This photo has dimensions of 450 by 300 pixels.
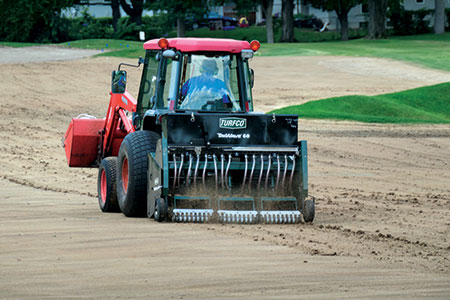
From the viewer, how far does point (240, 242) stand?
9094 mm

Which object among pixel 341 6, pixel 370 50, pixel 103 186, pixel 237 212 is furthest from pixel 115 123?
pixel 341 6

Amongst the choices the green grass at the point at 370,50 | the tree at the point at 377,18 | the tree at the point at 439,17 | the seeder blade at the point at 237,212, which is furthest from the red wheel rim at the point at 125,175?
the tree at the point at 439,17

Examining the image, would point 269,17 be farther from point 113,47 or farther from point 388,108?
point 388,108

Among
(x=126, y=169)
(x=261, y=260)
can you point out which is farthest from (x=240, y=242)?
(x=126, y=169)

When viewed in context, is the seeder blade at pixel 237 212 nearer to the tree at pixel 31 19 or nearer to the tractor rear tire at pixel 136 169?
the tractor rear tire at pixel 136 169

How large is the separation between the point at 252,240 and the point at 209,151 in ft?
5.79

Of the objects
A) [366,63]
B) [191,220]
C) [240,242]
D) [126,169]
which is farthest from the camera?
[366,63]

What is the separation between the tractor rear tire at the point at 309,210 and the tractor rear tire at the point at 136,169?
1.95 m

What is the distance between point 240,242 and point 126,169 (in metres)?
2.68

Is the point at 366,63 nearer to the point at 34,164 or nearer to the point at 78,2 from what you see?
the point at 34,164

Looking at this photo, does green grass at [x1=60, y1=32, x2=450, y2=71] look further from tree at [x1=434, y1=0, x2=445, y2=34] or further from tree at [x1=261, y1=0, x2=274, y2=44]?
tree at [x1=434, y1=0, x2=445, y2=34]

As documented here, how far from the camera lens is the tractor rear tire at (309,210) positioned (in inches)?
409

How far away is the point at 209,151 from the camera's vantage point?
10656 mm

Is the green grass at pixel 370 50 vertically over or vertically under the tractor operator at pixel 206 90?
under
